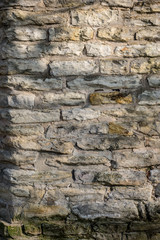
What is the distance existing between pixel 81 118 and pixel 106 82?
348mm

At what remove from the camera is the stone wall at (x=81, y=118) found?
2170 millimetres

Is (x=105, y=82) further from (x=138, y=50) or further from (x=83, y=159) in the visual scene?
(x=83, y=159)

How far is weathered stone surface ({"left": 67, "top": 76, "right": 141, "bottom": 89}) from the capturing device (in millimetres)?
2217

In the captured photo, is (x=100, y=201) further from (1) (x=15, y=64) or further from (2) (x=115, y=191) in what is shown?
(1) (x=15, y=64)

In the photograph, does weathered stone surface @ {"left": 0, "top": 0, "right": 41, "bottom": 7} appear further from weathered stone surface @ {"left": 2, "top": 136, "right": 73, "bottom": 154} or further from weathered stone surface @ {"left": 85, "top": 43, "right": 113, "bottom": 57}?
weathered stone surface @ {"left": 2, "top": 136, "right": 73, "bottom": 154}

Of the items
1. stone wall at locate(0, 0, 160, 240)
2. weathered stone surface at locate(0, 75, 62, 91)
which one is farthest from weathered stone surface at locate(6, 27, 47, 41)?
weathered stone surface at locate(0, 75, 62, 91)

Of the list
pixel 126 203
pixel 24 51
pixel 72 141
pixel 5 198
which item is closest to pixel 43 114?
pixel 72 141

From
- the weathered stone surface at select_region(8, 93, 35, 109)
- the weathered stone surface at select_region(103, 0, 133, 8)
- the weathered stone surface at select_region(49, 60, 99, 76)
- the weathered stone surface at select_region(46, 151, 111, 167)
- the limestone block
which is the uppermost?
the weathered stone surface at select_region(103, 0, 133, 8)

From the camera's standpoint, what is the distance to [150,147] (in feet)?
7.54

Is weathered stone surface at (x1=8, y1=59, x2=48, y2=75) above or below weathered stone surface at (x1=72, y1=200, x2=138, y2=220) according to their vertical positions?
above

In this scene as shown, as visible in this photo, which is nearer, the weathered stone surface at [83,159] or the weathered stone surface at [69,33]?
the weathered stone surface at [69,33]

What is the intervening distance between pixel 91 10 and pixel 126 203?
155 centimetres

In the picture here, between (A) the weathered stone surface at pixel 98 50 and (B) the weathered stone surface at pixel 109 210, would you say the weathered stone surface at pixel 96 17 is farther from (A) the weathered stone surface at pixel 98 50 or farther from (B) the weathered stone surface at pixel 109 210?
(B) the weathered stone surface at pixel 109 210

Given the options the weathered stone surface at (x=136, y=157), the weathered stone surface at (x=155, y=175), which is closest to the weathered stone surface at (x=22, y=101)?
the weathered stone surface at (x=136, y=157)
